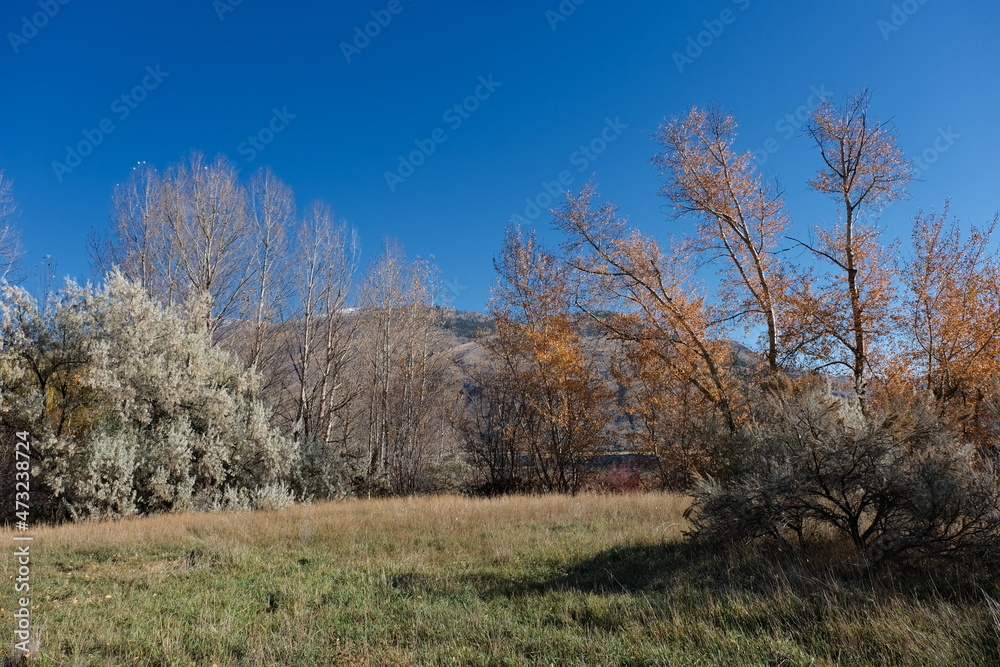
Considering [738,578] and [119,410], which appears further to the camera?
[119,410]

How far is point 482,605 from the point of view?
16.7ft

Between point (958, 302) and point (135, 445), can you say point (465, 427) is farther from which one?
point (958, 302)

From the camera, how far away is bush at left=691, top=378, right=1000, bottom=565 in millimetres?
4785

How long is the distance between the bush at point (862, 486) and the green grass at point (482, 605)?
46 cm

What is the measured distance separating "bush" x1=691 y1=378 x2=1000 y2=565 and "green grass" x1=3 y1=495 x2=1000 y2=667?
1.52ft

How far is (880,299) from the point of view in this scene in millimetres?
12383

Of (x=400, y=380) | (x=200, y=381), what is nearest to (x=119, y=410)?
(x=200, y=381)

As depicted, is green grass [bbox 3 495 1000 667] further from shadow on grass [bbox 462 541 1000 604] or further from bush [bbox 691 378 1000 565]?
bush [bbox 691 378 1000 565]

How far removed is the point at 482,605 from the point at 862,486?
14.3 ft

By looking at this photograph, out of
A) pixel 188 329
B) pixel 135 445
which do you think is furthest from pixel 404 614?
pixel 188 329

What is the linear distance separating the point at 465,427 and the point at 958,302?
17148 millimetres
